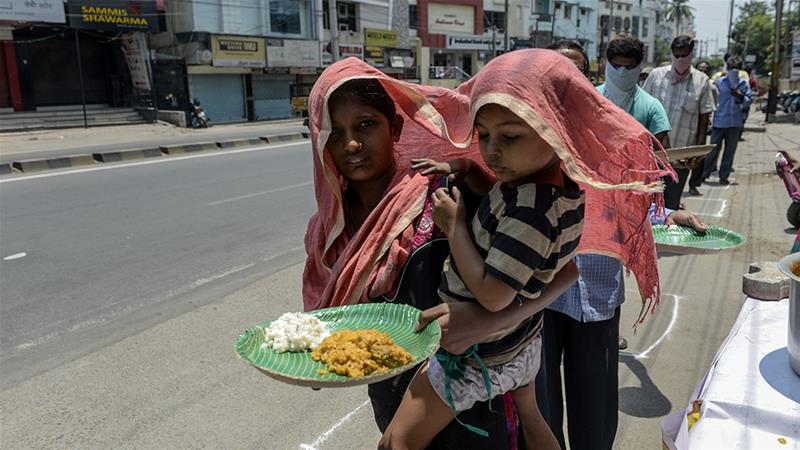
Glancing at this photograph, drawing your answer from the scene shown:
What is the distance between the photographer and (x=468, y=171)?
1525 mm

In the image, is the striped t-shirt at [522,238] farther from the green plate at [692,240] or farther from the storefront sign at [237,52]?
the storefront sign at [237,52]

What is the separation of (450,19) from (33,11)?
25.4m

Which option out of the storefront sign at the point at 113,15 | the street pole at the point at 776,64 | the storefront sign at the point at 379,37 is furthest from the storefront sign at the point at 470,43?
the street pole at the point at 776,64

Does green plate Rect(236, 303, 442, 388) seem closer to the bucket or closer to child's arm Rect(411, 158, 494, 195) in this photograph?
child's arm Rect(411, 158, 494, 195)

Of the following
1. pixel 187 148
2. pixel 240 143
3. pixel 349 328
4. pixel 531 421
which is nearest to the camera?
pixel 349 328

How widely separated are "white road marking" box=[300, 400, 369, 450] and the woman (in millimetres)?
1264

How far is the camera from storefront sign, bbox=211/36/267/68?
2420cm

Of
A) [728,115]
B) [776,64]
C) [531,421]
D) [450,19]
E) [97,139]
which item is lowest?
[97,139]

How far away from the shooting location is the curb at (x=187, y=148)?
14367 millimetres

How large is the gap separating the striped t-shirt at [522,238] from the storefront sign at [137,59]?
24475 millimetres

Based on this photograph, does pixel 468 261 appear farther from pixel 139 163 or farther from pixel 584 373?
pixel 139 163

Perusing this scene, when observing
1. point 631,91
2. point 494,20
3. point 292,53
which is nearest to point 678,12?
point 494,20

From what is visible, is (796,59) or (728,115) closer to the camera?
(728,115)

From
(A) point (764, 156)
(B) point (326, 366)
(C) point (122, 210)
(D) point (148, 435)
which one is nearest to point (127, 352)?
(D) point (148, 435)
